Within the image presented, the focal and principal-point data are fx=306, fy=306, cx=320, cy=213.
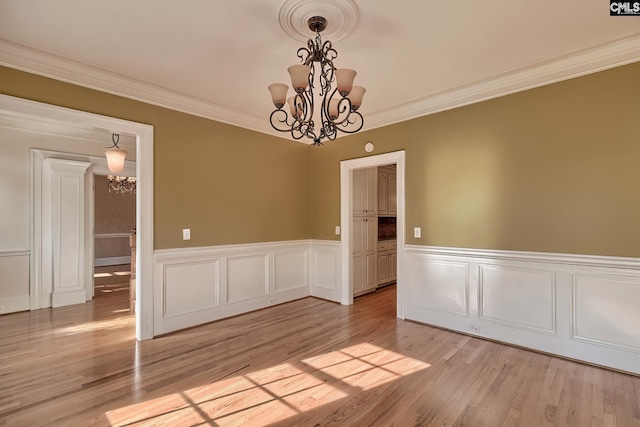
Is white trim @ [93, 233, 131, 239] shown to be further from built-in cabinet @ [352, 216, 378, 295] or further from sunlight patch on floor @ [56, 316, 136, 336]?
built-in cabinet @ [352, 216, 378, 295]

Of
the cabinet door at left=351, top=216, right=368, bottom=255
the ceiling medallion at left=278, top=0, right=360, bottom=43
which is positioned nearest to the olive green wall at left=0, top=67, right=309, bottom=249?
the cabinet door at left=351, top=216, right=368, bottom=255

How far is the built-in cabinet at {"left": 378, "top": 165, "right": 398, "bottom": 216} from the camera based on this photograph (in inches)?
236

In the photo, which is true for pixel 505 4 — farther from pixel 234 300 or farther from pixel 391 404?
pixel 234 300

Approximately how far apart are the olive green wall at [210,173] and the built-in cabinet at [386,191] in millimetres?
1601

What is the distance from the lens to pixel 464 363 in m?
2.81

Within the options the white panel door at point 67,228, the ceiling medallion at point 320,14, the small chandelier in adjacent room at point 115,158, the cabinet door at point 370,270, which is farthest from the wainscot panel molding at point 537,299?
the white panel door at point 67,228

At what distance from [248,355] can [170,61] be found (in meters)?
2.90

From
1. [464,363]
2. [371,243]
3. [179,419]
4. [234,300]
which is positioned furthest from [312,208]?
[179,419]

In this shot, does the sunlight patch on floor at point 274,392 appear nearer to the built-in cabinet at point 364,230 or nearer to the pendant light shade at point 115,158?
the built-in cabinet at point 364,230

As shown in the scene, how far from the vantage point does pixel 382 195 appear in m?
6.04

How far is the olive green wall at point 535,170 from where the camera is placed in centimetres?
265

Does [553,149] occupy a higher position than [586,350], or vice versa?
[553,149]

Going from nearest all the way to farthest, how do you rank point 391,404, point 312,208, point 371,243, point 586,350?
1. point 391,404
2. point 586,350
3. point 312,208
4. point 371,243

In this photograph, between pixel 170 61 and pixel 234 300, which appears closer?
pixel 170 61
